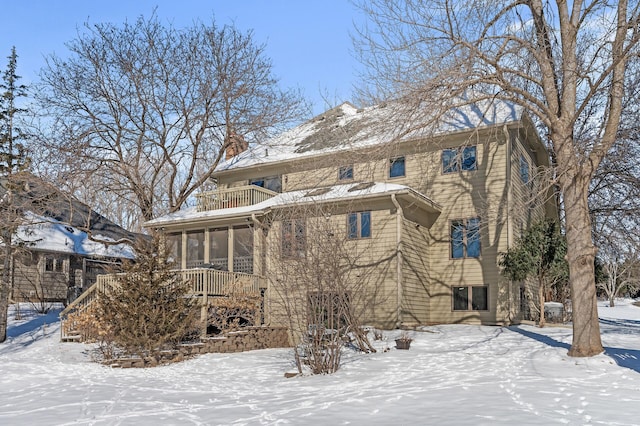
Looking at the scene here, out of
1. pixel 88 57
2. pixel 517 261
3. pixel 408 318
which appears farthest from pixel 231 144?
pixel 517 261

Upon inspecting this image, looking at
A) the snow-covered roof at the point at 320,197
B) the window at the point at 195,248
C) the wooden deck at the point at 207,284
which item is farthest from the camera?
the window at the point at 195,248

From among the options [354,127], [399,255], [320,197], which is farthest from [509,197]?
[354,127]

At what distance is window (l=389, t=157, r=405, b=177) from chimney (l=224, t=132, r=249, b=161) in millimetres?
8952

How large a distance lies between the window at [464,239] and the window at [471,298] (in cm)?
113

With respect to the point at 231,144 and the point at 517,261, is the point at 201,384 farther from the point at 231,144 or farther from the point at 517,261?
the point at 231,144

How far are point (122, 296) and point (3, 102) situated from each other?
34.5 ft

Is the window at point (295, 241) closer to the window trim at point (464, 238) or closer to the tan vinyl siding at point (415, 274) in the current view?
the tan vinyl siding at point (415, 274)

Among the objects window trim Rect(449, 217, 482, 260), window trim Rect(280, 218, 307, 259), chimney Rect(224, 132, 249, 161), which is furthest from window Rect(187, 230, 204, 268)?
window trim Rect(449, 217, 482, 260)

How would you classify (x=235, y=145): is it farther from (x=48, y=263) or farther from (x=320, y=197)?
(x=48, y=263)

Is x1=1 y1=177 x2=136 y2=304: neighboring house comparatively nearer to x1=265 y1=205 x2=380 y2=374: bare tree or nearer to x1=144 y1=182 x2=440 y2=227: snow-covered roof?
x1=144 y1=182 x2=440 y2=227: snow-covered roof

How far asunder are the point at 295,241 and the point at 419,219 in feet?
24.2

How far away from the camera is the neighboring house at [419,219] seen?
63.7 feet

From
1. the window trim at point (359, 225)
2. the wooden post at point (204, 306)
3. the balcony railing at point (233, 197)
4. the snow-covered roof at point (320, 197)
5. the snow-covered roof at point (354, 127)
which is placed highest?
the snow-covered roof at point (354, 127)

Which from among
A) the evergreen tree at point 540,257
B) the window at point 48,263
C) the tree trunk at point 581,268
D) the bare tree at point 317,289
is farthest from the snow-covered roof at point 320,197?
the window at point 48,263
